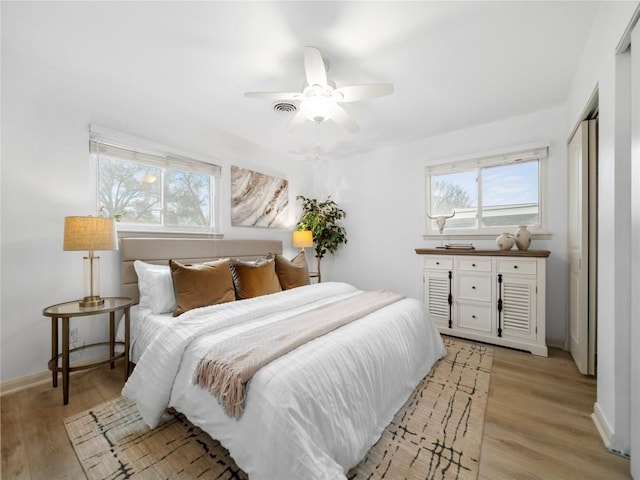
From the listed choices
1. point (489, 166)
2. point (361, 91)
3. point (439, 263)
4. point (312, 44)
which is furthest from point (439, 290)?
point (312, 44)

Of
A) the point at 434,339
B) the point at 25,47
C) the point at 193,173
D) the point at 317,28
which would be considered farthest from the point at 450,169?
the point at 25,47

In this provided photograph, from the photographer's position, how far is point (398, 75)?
2322 millimetres

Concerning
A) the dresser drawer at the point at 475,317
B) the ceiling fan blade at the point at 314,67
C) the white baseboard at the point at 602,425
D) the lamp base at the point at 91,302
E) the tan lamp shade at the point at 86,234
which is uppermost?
the ceiling fan blade at the point at 314,67

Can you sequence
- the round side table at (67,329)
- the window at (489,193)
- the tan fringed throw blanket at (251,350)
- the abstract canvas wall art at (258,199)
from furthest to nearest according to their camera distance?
the abstract canvas wall art at (258,199) < the window at (489,193) < the round side table at (67,329) < the tan fringed throw blanket at (251,350)

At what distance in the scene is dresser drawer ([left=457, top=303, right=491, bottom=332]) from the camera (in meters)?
3.03

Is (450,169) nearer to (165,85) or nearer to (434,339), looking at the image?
(434,339)

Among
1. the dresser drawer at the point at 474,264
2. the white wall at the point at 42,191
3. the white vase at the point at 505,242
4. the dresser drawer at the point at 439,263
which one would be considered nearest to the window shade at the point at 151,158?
the white wall at the point at 42,191

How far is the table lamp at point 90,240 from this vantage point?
1976mm

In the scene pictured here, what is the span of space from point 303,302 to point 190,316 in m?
0.92

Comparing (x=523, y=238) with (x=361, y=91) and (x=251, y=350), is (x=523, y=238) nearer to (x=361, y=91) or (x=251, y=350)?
(x=361, y=91)

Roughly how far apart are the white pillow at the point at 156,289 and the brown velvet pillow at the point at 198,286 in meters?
0.08

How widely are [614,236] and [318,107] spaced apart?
198cm

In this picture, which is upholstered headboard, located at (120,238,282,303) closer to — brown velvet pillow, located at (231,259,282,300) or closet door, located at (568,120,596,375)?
brown velvet pillow, located at (231,259,282,300)

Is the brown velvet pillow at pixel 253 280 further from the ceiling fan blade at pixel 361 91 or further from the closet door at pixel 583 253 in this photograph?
the closet door at pixel 583 253
